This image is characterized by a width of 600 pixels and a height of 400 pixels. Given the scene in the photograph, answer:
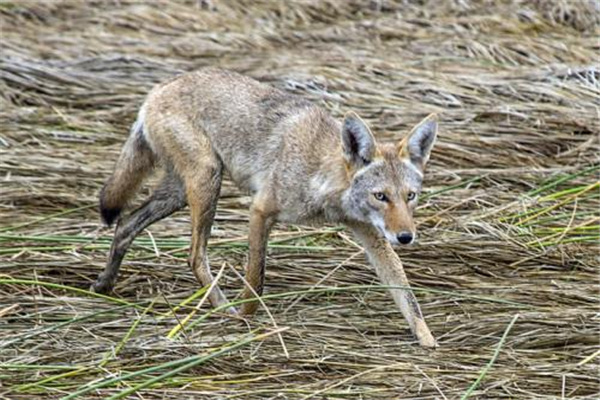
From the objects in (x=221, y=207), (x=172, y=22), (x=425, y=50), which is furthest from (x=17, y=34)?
(x=221, y=207)

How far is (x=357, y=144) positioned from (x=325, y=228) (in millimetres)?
1409

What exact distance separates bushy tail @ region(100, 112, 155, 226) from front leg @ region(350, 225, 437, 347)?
1386mm

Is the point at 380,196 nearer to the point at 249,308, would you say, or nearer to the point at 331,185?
the point at 331,185

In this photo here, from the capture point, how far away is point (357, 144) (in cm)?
785

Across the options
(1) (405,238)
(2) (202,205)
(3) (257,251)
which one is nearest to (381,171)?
(1) (405,238)

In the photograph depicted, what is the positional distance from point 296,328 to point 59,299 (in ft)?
4.15

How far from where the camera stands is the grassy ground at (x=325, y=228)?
22.4ft

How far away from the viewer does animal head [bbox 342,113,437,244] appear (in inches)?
301

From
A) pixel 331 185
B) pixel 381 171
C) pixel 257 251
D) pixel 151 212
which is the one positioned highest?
pixel 381 171

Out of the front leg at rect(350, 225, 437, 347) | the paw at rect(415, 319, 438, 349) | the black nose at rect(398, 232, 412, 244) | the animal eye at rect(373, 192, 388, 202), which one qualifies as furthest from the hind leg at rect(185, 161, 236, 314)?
the black nose at rect(398, 232, 412, 244)

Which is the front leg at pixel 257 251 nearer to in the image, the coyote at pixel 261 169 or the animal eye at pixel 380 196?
the coyote at pixel 261 169

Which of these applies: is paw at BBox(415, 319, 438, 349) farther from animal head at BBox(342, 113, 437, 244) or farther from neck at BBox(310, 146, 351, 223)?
neck at BBox(310, 146, 351, 223)

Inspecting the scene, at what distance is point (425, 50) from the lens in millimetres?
13484

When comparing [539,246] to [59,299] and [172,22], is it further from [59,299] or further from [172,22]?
[172,22]
